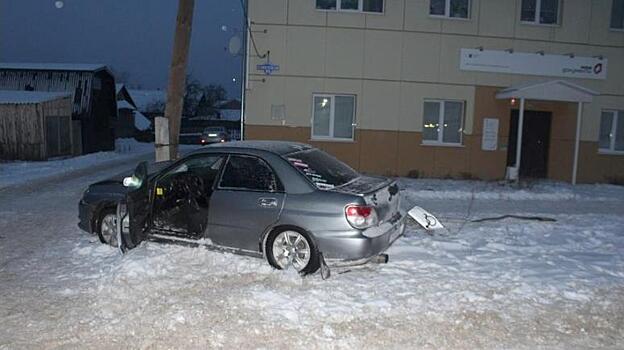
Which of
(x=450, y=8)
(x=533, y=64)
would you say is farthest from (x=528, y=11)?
(x=450, y=8)

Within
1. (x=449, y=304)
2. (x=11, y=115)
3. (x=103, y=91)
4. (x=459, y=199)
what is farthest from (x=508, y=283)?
(x=103, y=91)

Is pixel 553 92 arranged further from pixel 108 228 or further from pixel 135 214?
pixel 135 214

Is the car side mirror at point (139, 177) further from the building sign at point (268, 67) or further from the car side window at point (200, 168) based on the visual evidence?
the building sign at point (268, 67)

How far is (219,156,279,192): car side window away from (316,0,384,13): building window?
10649 millimetres

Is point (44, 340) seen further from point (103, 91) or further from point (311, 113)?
point (103, 91)

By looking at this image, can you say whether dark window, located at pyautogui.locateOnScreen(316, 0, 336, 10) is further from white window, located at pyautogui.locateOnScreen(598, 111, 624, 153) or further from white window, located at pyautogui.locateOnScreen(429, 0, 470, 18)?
white window, located at pyautogui.locateOnScreen(598, 111, 624, 153)

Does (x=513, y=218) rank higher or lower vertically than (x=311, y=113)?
lower

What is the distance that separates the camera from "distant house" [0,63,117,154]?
101 feet

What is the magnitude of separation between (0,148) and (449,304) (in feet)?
76.7

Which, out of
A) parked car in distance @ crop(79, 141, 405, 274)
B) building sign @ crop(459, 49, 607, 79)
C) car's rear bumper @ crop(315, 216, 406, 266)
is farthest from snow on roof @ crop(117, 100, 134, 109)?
car's rear bumper @ crop(315, 216, 406, 266)

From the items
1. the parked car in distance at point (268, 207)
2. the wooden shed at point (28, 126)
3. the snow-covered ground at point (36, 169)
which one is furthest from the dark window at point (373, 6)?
the wooden shed at point (28, 126)

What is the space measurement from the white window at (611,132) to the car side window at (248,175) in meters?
14.7

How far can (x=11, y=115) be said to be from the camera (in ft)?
78.3

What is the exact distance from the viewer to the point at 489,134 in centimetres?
1688
